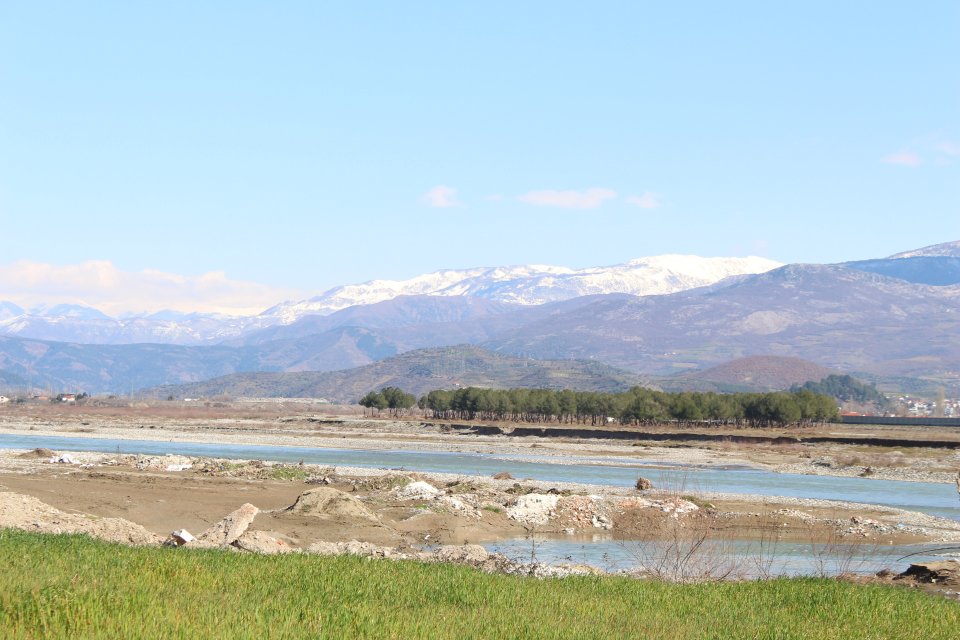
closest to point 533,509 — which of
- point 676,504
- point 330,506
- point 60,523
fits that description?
point 676,504

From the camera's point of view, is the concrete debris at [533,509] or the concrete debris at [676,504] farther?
the concrete debris at [676,504]

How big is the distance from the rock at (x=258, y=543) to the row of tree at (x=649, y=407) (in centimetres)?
13650

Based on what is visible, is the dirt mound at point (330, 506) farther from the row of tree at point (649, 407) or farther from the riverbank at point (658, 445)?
the row of tree at point (649, 407)

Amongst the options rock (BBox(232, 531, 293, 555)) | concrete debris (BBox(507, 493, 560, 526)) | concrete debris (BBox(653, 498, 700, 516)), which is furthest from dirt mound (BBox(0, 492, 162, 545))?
concrete debris (BBox(653, 498, 700, 516))

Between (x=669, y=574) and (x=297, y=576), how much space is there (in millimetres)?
12756

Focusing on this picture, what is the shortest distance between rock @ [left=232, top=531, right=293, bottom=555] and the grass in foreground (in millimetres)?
5332

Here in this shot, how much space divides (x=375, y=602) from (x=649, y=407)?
153m

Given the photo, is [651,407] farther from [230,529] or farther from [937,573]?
[230,529]

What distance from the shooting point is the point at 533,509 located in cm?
4431

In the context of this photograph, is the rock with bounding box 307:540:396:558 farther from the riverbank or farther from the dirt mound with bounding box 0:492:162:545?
the riverbank

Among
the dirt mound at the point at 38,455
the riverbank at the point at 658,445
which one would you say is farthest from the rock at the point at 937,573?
the dirt mound at the point at 38,455

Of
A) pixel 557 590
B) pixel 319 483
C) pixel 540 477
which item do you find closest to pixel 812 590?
pixel 557 590

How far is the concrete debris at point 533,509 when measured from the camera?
43.5m

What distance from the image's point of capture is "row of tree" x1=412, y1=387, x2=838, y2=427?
16025 centimetres
